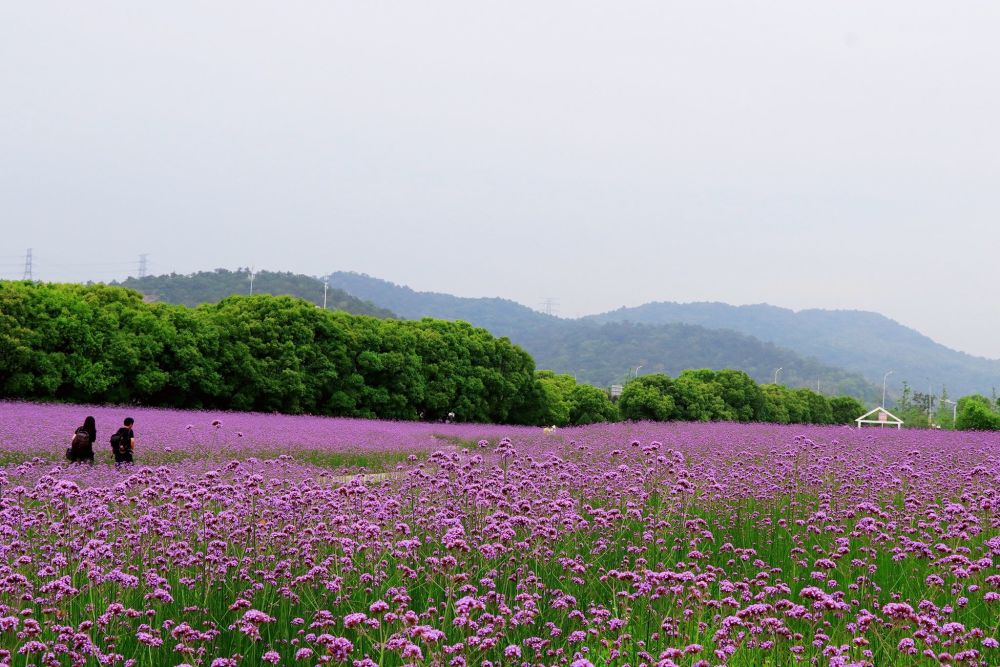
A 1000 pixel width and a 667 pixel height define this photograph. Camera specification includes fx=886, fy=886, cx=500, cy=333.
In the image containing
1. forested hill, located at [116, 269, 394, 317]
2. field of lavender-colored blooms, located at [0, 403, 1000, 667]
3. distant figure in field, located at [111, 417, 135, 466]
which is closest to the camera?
field of lavender-colored blooms, located at [0, 403, 1000, 667]

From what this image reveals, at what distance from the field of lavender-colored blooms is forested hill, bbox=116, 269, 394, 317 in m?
120

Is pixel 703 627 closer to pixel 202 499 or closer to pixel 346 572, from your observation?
pixel 346 572

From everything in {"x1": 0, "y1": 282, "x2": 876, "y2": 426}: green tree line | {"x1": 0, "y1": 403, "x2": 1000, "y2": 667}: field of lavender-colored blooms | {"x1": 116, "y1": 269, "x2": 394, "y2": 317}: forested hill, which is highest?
{"x1": 116, "y1": 269, "x2": 394, "y2": 317}: forested hill

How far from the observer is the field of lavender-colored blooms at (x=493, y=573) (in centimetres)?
506

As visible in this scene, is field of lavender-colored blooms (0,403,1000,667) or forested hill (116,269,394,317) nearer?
field of lavender-colored blooms (0,403,1000,667)

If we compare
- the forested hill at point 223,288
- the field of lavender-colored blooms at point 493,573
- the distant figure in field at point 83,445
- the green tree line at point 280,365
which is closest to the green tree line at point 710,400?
the green tree line at point 280,365

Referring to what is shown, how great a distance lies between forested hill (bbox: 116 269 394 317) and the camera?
131 m

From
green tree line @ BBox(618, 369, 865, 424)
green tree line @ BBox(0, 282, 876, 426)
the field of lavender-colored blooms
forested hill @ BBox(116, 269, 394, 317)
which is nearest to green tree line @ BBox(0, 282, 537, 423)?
green tree line @ BBox(0, 282, 876, 426)

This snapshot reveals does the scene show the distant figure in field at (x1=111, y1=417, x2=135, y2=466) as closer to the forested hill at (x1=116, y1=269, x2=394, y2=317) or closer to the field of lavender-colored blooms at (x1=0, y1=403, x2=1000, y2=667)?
the field of lavender-colored blooms at (x1=0, y1=403, x2=1000, y2=667)

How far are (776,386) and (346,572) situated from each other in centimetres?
6009

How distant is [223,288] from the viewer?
134 m

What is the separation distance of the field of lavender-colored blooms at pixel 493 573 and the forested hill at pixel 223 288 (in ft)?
393

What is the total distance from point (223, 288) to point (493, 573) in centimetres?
13389

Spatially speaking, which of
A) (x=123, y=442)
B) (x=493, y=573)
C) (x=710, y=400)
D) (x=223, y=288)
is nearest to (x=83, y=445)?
(x=123, y=442)
